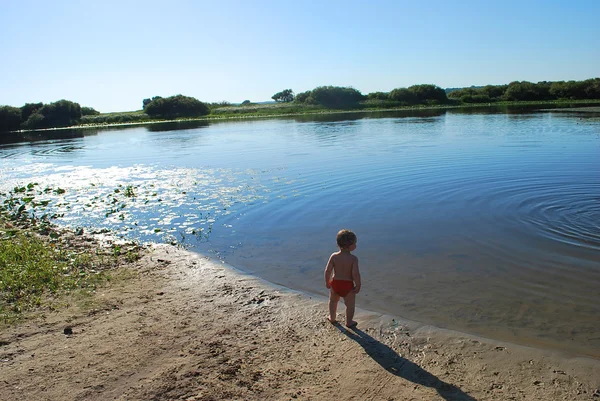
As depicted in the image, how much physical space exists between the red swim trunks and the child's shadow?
60 cm

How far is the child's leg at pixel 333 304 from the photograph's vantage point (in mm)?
6828

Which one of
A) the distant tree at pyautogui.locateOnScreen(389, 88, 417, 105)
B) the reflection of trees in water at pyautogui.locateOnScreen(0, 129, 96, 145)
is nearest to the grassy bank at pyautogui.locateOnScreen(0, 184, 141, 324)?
the reflection of trees in water at pyautogui.locateOnScreen(0, 129, 96, 145)

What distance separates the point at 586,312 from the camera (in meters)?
7.14

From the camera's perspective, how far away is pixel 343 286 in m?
6.70

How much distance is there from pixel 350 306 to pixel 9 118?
127 m

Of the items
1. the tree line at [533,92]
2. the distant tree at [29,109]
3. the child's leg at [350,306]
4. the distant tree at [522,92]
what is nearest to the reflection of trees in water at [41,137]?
the distant tree at [29,109]

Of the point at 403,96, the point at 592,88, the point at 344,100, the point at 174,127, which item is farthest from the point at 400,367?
the point at 344,100

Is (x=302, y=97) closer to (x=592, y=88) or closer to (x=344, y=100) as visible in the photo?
(x=344, y=100)

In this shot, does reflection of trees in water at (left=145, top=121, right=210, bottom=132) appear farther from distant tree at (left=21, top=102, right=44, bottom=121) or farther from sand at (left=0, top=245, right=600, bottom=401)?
sand at (left=0, top=245, right=600, bottom=401)

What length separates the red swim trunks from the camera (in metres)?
6.69

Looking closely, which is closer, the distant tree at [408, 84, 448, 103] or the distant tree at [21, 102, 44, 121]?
the distant tree at [21, 102, 44, 121]

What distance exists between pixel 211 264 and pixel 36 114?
126573 mm

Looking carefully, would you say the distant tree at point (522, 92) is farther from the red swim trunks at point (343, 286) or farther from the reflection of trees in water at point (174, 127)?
the red swim trunks at point (343, 286)

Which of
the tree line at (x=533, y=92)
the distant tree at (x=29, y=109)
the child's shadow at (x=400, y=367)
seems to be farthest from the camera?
the distant tree at (x=29, y=109)
